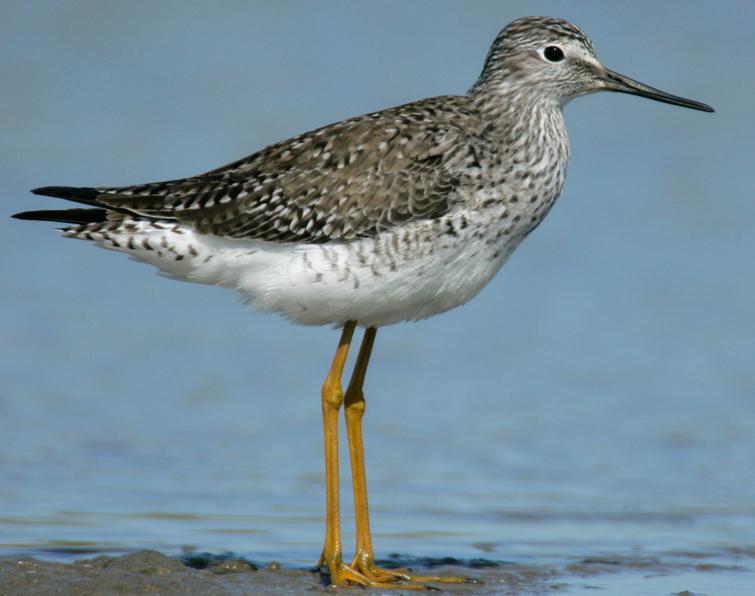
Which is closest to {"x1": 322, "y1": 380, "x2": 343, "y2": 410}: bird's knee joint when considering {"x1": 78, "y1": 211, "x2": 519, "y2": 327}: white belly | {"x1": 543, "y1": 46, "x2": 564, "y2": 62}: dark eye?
{"x1": 78, "y1": 211, "x2": 519, "y2": 327}: white belly

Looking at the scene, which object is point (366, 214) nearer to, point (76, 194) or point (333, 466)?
point (333, 466)

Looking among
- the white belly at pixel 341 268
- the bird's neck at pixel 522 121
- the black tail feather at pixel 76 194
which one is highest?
the bird's neck at pixel 522 121

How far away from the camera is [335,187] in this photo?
30.9 ft

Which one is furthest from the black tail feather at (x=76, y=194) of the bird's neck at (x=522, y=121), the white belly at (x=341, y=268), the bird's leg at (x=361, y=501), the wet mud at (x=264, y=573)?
the bird's neck at (x=522, y=121)

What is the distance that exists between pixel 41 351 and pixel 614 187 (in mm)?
8024

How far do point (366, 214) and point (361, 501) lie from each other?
6.19 feet

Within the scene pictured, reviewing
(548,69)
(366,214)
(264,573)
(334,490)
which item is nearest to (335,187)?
(366,214)

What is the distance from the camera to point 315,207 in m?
9.38

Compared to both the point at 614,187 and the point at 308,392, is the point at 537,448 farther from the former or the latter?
the point at 614,187

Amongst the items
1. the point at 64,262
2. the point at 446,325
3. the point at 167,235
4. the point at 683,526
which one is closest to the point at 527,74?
the point at 167,235

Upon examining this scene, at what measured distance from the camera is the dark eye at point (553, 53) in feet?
32.7

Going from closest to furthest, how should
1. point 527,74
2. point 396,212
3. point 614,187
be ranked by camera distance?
point 396,212
point 527,74
point 614,187

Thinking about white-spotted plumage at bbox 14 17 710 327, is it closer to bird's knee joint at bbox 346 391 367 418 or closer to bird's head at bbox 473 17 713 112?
bird's head at bbox 473 17 713 112

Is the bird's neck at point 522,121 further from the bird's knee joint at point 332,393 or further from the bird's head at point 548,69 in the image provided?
the bird's knee joint at point 332,393
